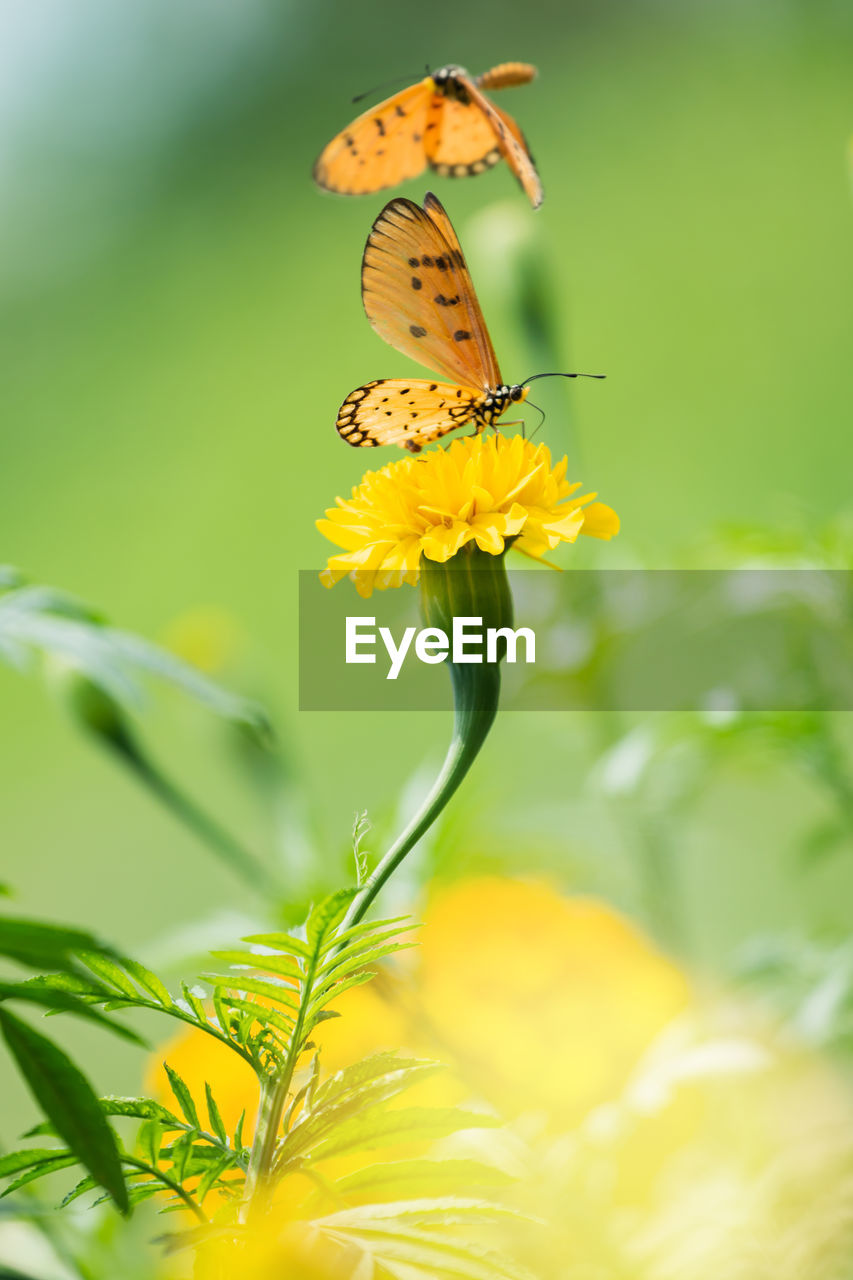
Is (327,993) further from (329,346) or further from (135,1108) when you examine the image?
(329,346)

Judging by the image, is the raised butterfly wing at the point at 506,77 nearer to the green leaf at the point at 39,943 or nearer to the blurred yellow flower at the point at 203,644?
the green leaf at the point at 39,943

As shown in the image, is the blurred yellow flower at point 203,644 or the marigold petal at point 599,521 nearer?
Answer: the marigold petal at point 599,521

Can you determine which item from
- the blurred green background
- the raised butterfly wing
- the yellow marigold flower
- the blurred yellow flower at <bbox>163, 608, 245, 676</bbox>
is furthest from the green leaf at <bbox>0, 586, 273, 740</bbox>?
the blurred green background

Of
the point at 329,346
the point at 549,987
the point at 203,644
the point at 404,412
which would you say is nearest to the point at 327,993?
the point at 404,412

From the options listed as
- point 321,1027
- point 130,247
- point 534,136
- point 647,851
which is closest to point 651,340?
point 534,136

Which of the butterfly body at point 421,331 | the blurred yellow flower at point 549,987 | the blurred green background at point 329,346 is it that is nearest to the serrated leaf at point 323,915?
the butterfly body at point 421,331
